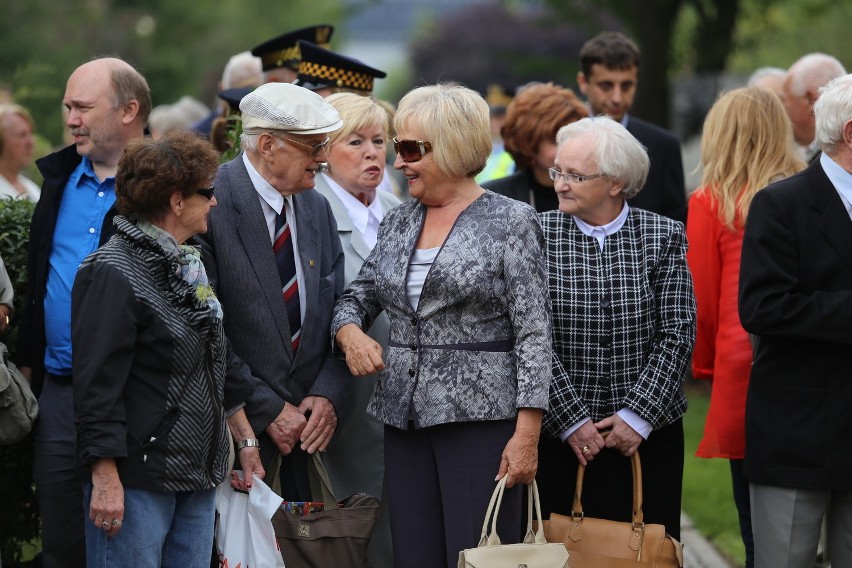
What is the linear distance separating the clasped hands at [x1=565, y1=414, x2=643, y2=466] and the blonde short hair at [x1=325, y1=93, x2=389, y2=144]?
74.2 inches

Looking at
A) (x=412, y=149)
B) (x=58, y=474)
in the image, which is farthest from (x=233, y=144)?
(x=58, y=474)

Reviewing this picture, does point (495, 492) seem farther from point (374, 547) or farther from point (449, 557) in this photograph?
point (374, 547)

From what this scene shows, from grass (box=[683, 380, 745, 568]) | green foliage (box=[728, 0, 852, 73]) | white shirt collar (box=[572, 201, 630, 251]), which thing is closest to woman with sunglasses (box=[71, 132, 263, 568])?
white shirt collar (box=[572, 201, 630, 251])

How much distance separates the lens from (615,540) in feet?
17.0

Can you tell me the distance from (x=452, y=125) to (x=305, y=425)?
135cm

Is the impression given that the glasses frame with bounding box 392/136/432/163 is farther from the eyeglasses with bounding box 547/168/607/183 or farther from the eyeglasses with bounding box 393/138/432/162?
the eyeglasses with bounding box 547/168/607/183

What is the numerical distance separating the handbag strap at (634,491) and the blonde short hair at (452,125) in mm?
1315

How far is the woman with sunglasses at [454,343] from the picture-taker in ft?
15.7

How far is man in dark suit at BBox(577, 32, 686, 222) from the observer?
7.21 m

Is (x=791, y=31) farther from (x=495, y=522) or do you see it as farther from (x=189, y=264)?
(x=189, y=264)

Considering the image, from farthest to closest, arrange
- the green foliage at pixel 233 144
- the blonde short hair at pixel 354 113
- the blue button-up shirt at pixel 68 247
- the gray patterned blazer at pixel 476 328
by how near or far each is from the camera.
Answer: the green foliage at pixel 233 144 → the blonde short hair at pixel 354 113 → the blue button-up shirt at pixel 68 247 → the gray patterned blazer at pixel 476 328

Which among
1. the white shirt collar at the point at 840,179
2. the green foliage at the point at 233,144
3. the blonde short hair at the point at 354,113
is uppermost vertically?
the blonde short hair at the point at 354,113

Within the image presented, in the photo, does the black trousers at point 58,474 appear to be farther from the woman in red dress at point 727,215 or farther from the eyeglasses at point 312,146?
the woman in red dress at point 727,215

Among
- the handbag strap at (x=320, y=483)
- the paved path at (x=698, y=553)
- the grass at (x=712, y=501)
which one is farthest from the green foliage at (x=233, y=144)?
the grass at (x=712, y=501)
